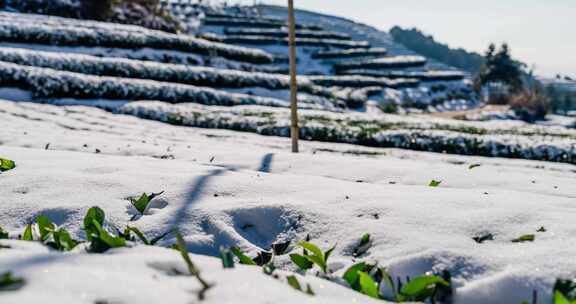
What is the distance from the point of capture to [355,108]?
2514cm

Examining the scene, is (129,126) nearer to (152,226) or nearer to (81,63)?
(81,63)

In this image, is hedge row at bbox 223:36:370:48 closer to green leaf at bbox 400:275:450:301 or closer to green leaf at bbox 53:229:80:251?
green leaf at bbox 53:229:80:251

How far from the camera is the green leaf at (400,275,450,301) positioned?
1.65 meters

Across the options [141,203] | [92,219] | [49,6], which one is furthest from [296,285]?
[49,6]

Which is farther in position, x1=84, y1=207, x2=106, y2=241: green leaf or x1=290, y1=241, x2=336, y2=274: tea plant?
x1=84, y1=207, x2=106, y2=241: green leaf

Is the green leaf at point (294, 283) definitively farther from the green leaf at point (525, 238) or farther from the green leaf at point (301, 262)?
the green leaf at point (525, 238)

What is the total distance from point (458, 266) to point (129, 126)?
29.6 ft

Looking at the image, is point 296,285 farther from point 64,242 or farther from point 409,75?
point 409,75

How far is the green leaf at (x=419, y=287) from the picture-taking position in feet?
5.42

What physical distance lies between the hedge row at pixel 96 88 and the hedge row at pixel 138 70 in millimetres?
1621

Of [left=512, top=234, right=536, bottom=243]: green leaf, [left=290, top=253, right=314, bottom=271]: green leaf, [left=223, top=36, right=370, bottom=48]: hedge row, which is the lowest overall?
[left=290, top=253, right=314, bottom=271]: green leaf

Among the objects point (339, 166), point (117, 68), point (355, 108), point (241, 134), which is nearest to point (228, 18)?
point (355, 108)

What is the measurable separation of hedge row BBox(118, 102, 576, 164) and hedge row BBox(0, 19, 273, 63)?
289 inches

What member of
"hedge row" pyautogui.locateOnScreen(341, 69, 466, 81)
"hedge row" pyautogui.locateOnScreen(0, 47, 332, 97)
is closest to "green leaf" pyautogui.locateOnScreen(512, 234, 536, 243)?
"hedge row" pyautogui.locateOnScreen(0, 47, 332, 97)
